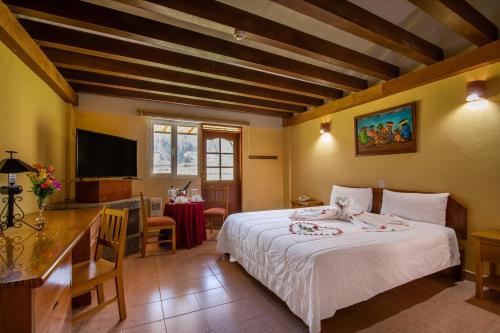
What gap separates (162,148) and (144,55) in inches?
76.0

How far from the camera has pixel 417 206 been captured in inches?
106

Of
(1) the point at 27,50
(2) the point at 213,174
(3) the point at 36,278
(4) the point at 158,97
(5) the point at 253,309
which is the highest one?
(4) the point at 158,97

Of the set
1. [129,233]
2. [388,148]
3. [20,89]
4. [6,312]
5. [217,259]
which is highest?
[20,89]

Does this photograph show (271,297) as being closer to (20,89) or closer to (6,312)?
(6,312)

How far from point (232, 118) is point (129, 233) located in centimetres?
277

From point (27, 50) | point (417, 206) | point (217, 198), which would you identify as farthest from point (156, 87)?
point (417, 206)

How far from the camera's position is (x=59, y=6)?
181 centimetres

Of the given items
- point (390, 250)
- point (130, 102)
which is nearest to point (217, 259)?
point (390, 250)

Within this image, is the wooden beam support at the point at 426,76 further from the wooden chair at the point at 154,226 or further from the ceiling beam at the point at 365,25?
the wooden chair at the point at 154,226

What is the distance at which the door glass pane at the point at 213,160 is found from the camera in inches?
187

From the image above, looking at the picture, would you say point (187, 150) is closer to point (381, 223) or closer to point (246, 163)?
point (246, 163)

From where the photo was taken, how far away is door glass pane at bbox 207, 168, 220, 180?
4.74 m

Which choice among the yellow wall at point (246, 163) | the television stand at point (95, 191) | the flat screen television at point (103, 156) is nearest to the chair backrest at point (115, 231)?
the television stand at point (95, 191)

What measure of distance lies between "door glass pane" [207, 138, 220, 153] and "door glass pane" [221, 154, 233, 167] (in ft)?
0.65
